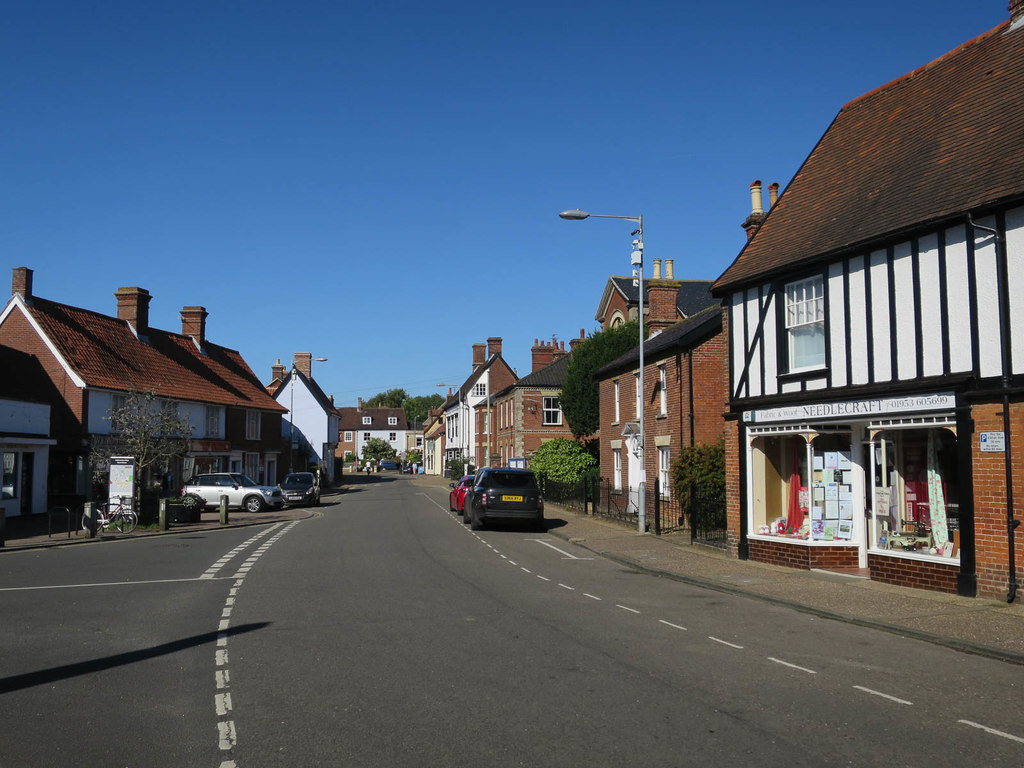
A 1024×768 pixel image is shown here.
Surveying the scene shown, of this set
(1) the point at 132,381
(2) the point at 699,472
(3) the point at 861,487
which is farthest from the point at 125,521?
(3) the point at 861,487

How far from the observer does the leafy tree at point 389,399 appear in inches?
6550

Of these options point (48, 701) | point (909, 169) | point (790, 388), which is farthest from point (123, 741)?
point (909, 169)

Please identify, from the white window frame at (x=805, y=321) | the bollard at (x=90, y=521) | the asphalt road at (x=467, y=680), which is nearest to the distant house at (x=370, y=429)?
the bollard at (x=90, y=521)

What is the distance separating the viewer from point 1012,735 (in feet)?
20.1

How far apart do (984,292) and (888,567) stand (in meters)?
4.48

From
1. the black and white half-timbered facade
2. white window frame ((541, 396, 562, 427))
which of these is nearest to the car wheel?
white window frame ((541, 396, 562, 427))

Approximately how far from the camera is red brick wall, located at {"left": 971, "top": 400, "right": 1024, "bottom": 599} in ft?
37.9

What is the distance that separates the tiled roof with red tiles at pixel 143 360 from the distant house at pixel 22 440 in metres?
2.26

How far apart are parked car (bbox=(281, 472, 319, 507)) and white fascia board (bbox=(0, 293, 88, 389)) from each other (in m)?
10.2

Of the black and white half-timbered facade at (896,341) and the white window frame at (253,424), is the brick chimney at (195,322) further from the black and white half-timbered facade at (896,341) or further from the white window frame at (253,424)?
the black and white half-timbered facade at (896,341)

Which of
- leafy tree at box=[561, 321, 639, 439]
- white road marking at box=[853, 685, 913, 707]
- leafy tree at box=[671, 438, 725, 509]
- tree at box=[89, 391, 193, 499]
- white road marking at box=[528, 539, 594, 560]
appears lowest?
white road marking at box=[528, 539, 594, 560]

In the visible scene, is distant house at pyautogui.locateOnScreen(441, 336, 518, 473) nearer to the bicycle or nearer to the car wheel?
the car wheel

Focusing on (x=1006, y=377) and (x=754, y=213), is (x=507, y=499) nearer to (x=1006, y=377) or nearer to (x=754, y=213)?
(x=754, y=213)

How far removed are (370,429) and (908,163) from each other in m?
122
